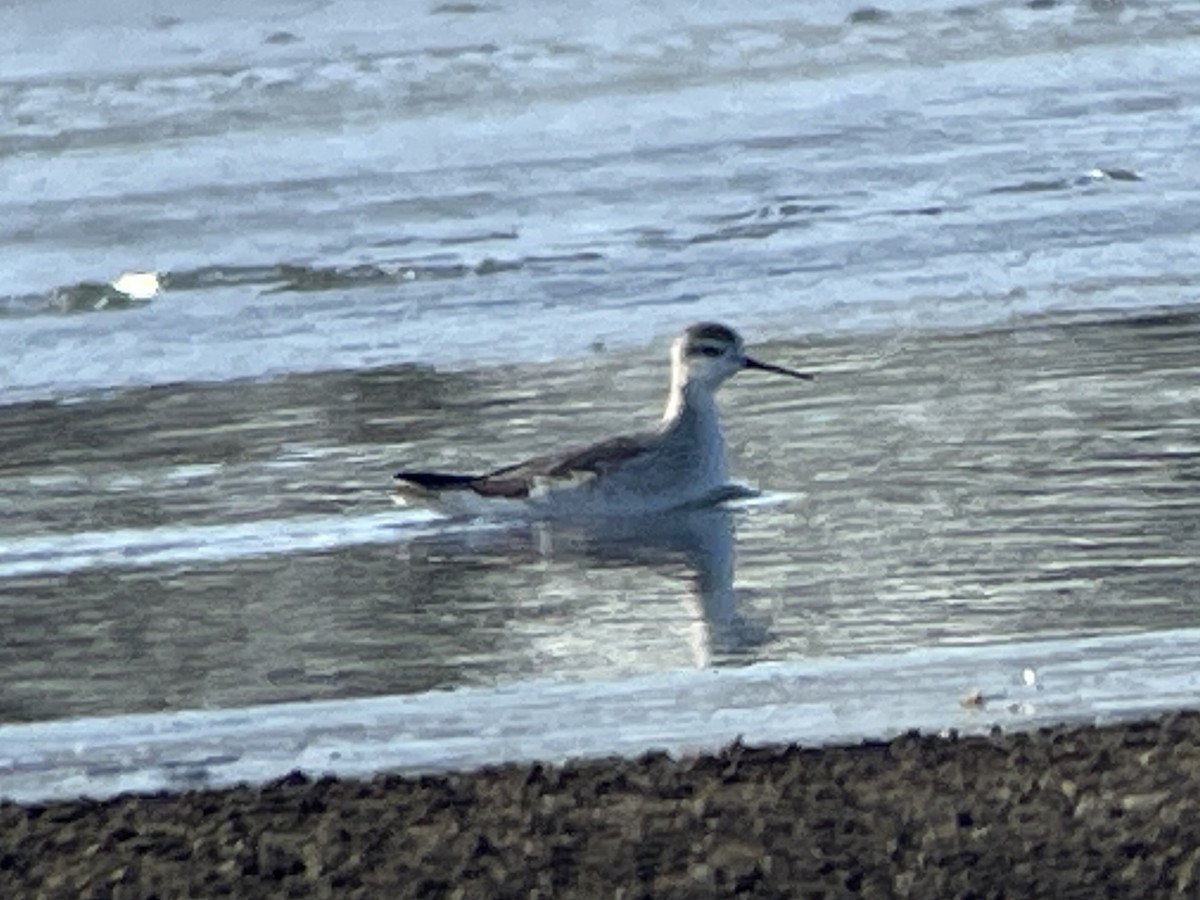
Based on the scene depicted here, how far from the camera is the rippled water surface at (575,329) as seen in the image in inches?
358

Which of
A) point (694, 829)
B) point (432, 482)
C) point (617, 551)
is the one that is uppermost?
point (694, 829)

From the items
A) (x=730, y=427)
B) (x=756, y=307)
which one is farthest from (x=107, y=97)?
(x=730, y=427)

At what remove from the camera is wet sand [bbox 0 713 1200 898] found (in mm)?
6070

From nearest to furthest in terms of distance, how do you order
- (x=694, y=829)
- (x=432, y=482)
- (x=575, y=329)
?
(x=694, y=829)
(x=432, y=482)
(x=575, y=329)

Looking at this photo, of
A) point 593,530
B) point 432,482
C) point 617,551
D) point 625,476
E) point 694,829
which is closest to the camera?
point 694,829

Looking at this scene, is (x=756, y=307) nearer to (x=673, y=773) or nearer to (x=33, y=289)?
(x=33, y=289)

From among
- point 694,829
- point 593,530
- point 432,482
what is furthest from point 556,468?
point 694,829

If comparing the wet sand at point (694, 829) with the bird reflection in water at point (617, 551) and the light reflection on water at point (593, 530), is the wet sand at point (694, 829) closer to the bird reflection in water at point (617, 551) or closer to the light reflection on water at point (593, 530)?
the light reflection on water at point (593, 530)

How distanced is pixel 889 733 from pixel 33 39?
19.3 metres

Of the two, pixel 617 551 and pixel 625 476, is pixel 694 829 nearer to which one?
pixel 617 551

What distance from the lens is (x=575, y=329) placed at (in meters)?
14.2

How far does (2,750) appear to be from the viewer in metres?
7.89

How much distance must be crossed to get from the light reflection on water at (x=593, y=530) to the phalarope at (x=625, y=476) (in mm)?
121

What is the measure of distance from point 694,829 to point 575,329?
25.9ft
